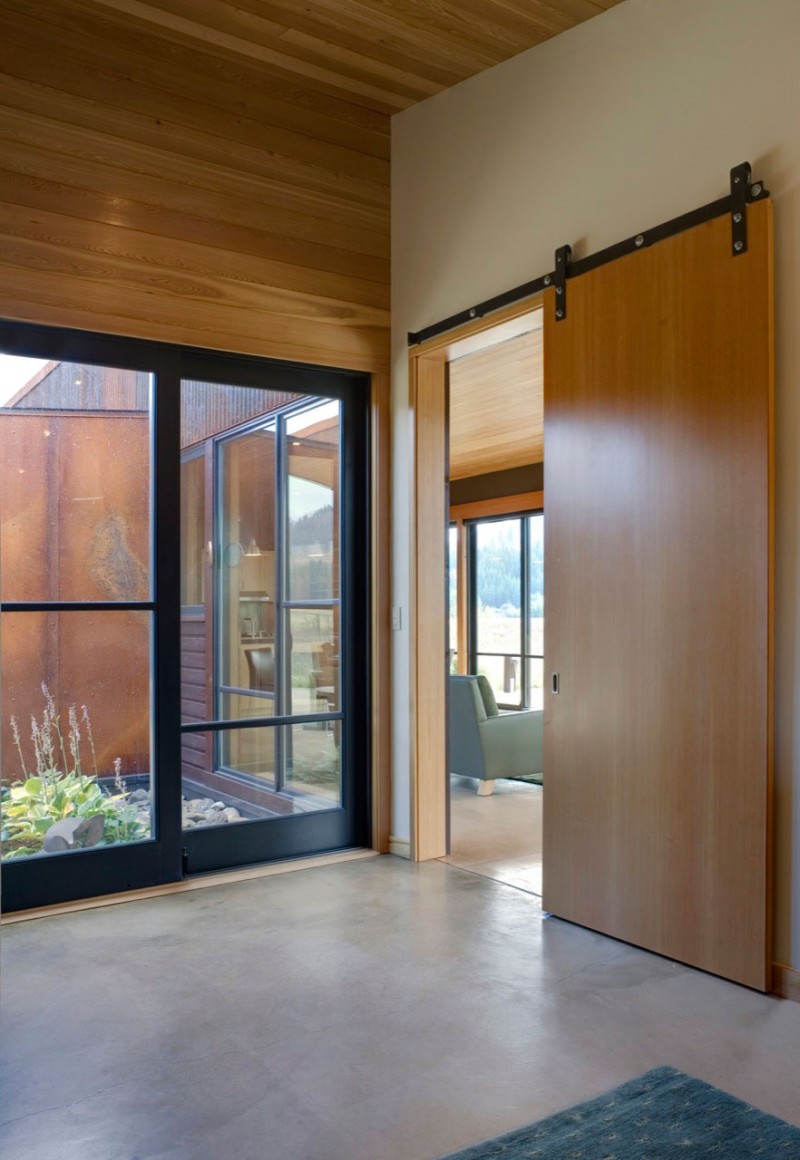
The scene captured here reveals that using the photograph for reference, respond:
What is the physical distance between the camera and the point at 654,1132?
210 cm

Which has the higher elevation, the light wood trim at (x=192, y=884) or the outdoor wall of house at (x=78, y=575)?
the outdoor wall of house at (x=78, y=575)

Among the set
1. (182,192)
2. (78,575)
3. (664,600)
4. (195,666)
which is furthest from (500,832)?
(182,192)

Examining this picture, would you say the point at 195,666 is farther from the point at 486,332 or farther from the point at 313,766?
the point at 486,332

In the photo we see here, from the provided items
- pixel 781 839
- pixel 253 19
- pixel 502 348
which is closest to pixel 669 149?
pixel 253 19

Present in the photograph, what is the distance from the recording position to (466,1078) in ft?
7.74

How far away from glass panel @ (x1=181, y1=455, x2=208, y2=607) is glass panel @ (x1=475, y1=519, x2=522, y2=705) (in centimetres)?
607

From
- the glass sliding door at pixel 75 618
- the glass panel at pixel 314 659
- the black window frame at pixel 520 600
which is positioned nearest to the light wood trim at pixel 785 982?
the glass panel at pixel 314 659

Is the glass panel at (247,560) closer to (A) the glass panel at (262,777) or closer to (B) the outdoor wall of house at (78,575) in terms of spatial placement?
(A) the glass panel at (262,777)

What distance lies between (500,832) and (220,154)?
3.47 m

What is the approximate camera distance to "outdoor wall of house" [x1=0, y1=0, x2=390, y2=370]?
3.59m

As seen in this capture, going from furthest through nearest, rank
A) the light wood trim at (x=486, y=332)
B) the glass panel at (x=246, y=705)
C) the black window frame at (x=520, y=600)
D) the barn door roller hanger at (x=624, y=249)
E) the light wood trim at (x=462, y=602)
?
the light wood trim at (x=462, y=602), the black window frame at (x=520, y=600), the glass panel at (x=246, y=705), the light wood trim at (x=486, y=332), the barn door roller hanger at (x=624, y=249)

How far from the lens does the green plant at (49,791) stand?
3.63 metres

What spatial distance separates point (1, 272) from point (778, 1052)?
3.56 meters

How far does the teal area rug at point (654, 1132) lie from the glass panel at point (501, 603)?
7714mm
